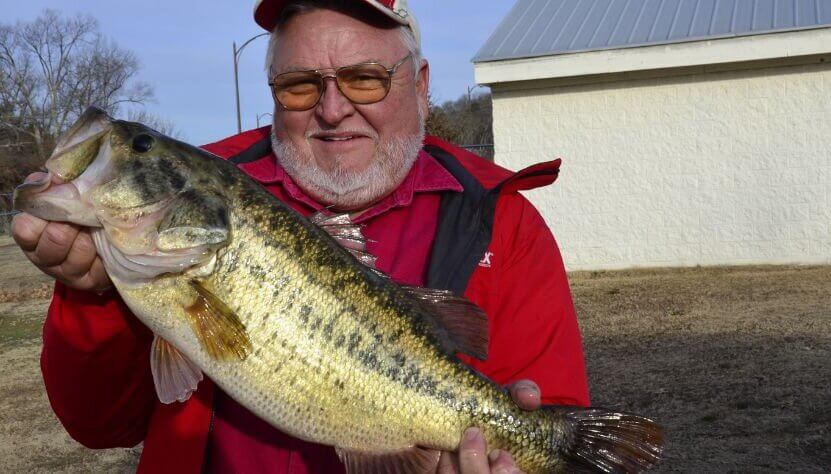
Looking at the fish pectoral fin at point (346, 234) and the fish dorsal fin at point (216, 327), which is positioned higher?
the fish pectoral fin at point (346, 234)

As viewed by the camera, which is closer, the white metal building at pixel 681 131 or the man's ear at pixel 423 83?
the man's ear at pixel 423 83

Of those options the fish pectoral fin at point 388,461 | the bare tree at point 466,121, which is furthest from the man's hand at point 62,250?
the bare tree at point 466,121

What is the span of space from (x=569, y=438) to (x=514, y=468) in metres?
0.22

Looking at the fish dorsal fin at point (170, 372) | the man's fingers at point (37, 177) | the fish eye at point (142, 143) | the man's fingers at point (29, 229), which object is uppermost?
the fish eye at point (142, 143)

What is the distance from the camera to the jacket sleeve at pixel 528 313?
275cm

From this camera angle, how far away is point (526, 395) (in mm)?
2451

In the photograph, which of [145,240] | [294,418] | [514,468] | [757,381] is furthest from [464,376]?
[757,381]

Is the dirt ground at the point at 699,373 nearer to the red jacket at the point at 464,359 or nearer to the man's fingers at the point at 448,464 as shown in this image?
the red jacket at the point at 464,359

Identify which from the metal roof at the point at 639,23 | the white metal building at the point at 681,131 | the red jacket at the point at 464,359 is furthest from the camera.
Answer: the metal roof at the point at 639,23

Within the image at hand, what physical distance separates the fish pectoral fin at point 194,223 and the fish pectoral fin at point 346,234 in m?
0.33

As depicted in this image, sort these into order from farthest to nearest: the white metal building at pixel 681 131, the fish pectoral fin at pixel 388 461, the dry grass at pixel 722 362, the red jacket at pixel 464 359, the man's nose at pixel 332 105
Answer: the white metal building at pixel 681 131, the dry grass at pixel 722 362, the man's nose at pixel 332 105, the red jacket at pixel 464 359, the fish pectoral fin at pixel 388 461

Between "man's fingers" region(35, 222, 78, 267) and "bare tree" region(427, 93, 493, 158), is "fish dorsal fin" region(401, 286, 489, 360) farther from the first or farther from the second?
"bare tree" region(427, 93, 493, 158)

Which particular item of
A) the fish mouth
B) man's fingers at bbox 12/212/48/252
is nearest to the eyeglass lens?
the fish mouth

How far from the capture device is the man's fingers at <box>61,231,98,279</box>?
2275 millimetres
